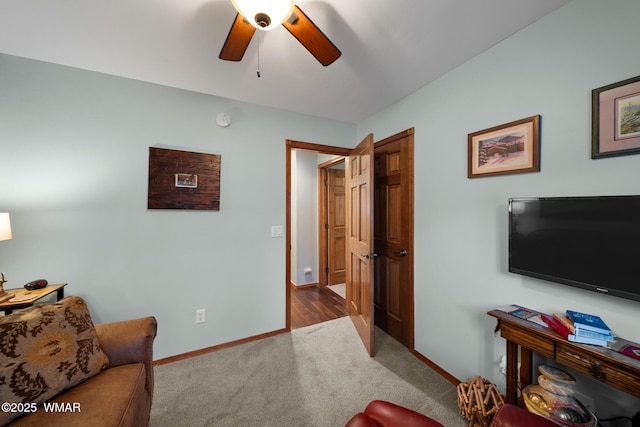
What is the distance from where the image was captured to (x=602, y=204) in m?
1.11

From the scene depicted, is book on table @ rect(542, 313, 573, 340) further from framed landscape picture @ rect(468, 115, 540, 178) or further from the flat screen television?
framed landscape picture @ rect(468, 115, 540, 178)

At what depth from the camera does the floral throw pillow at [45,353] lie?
99cm

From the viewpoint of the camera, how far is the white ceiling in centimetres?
130

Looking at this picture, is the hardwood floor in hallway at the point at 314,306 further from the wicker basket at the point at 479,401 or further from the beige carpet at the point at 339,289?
the wicker basket at the point at 479,401

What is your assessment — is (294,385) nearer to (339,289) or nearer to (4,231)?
(4,231)

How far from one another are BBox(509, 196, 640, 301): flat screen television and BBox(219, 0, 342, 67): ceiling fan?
1.43 meters

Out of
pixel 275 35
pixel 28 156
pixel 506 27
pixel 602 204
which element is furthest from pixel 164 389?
pixel 506 27

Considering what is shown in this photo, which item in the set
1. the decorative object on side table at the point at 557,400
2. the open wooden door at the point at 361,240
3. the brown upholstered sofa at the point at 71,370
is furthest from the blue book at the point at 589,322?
the brown upholstered sofa at the point at 71,370

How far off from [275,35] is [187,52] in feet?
2.22

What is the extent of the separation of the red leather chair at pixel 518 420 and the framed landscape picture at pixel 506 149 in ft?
4.06

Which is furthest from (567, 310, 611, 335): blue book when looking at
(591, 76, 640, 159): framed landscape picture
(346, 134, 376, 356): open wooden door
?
(346, 134, 376, 356): open wooden door

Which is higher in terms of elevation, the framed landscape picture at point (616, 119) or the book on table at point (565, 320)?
the framed landscape picture at point (616, 119)

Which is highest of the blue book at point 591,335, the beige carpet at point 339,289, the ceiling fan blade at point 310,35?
the ceiling fan blade at point 310,35

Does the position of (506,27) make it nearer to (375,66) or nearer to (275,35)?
(375,66)
